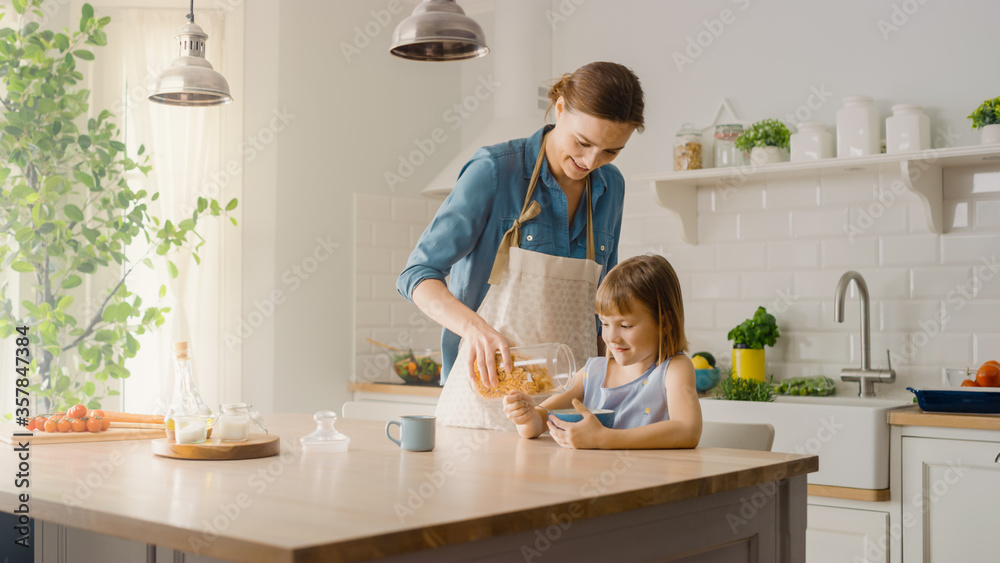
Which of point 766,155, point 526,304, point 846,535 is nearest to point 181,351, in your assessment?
point 526,304

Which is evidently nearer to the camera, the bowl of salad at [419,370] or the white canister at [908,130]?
the white canister at [908,130]

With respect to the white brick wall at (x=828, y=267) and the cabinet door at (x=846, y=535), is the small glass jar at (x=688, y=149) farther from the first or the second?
the cabinet door at (x=846, y=535)

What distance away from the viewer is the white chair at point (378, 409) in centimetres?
255

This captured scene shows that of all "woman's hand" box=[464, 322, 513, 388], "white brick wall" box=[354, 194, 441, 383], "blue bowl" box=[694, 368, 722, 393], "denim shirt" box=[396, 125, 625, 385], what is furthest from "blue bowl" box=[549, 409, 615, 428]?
"white brick wall" box=[354, 194, 441, 383]

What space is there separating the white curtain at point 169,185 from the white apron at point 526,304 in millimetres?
1779

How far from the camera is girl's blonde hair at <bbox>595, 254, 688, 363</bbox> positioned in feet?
5.71

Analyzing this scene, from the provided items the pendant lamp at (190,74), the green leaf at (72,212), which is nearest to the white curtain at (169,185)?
the green leaf at (72,212)

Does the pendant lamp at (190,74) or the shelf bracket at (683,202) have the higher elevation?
the pendant lamp at (190,74)

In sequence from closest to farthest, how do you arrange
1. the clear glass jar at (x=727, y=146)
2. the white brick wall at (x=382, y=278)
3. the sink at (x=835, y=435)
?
the sink at (x=835, y=435) → the clear glass jar at (x=727, y=146) → the white brick wall at (x=382, y=278)

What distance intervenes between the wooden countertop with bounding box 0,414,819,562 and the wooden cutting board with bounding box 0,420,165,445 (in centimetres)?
5

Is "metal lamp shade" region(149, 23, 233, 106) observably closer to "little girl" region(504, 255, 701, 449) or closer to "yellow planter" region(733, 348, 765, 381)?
"little girl" region(504, 255, 701, 449)

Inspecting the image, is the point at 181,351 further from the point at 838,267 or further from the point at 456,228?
the point at 838,267

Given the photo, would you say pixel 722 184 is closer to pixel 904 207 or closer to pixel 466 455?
pixel 904 207

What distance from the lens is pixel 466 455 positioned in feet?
4.83
